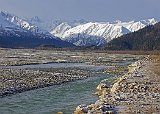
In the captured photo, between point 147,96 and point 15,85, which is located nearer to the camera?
point 147,96

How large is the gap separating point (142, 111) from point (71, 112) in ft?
21.2

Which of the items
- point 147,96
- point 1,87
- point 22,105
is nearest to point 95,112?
point 147,96

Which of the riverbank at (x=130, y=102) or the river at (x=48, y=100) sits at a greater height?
the riverbank at (x=130, y=102)

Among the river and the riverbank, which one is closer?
the riverbank

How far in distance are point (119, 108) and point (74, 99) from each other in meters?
11.2

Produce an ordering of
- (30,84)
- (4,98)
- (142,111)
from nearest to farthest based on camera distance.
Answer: (142,111)
(4,98)
(30,84)

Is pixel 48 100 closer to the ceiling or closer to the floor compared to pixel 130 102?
closer to the floor

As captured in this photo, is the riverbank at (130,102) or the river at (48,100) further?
the river at (48,100)

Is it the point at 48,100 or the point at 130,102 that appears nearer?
the point at 130,102

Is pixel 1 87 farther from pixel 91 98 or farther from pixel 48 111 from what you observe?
pixel 48 111

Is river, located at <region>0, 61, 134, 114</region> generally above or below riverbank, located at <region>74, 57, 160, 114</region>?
below

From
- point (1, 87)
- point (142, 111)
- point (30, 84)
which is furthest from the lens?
point (30, 84)

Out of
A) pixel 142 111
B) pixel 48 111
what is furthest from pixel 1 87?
pixel 142 111

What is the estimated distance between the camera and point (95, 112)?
2655 cm
